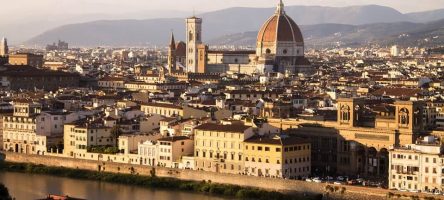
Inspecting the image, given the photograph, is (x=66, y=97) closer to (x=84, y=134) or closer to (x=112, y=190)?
(x=84, y=134)

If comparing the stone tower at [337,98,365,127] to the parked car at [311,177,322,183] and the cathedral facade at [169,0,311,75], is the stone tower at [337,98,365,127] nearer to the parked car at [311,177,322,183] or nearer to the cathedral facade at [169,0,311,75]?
the parked car at [311,177,322,183]

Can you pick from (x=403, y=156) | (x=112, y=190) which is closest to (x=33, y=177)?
(x=112, y=190)

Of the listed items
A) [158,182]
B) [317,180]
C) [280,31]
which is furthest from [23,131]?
[280,31]

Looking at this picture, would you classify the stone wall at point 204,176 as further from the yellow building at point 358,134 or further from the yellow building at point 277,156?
the yellow building at point 358,134

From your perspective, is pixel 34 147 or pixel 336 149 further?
pixel 34 147

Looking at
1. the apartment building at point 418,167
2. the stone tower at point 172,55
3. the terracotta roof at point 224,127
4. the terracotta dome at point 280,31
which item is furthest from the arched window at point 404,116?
the stone tower at point 172,55

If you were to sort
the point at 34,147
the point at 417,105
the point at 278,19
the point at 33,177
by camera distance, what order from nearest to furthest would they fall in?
the point at 417,105 < the point at 33,177 < the point at 34,147 < the point at 278,19

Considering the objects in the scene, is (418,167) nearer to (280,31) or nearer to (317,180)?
(317,180)
